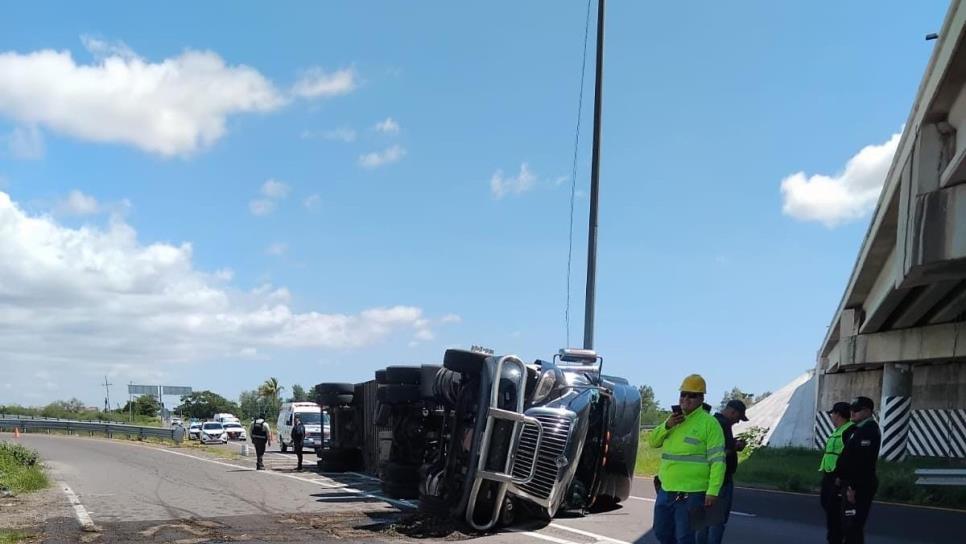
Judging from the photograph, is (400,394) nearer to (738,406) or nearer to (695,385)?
(738,406)

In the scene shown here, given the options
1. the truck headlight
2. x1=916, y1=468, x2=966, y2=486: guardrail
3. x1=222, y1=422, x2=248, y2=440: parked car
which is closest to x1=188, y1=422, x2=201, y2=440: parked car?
x1=222, y1=422, x2=248, y2=440: parked car

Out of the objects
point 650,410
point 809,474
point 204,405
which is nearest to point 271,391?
point 204,405

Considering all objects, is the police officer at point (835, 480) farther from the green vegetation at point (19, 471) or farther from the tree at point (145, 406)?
the tree at point (145, 406)

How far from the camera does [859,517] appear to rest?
340 inches

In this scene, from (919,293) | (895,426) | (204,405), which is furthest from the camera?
(204,405)

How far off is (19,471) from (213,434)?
105 feet

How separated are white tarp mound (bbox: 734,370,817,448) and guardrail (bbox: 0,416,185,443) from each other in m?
26.6

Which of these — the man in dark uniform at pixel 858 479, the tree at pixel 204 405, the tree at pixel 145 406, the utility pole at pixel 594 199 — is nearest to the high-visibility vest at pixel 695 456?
the man in dark uniform at pixel 858 479

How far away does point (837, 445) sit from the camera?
919 centimetres

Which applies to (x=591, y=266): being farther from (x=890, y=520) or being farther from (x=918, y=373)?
(x=918, y=373)

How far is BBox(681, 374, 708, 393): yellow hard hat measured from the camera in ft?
23.1

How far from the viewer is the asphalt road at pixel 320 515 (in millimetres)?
10461

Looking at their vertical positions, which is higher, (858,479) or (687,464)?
(687,464)

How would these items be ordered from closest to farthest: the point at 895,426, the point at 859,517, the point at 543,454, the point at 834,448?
the point at 859,517 < the point at 834,448 < the point at 543,454 < the point at 895,426
